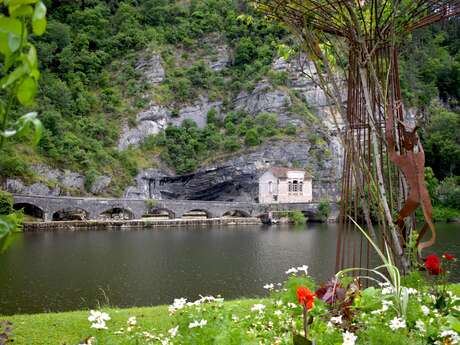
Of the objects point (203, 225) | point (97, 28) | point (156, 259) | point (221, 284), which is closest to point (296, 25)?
point (221, 284)

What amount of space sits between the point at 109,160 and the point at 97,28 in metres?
30.2

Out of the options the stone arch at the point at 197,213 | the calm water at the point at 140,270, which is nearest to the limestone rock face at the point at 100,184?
the stone arch at the point at 197,213

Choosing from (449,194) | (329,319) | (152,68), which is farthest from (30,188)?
(329,319)

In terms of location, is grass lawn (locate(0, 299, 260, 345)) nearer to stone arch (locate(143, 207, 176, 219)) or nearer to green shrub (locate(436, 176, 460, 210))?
stone arch (locate(143, 207, 176, 219))

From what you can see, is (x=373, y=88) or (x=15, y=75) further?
(x=373, y=88)

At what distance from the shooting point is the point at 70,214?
40.7 m

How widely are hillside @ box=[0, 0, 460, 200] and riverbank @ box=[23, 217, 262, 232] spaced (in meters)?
6.37

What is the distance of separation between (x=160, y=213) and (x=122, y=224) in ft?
27.0

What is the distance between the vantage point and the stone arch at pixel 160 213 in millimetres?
42606

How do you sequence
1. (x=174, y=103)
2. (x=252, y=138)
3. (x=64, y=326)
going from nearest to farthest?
(x=64, y=326), (x=252, y=138), (x=174, y=103)

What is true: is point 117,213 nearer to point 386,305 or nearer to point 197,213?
point 197,213

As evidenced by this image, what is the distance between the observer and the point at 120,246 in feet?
74.3

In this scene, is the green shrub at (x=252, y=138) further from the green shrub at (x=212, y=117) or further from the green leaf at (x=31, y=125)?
the green leaf at (x=31, y=125)

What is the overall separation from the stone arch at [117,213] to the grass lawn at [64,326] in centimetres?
3525
